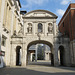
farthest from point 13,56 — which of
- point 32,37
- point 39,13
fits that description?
point 39,13

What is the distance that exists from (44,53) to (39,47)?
812cm

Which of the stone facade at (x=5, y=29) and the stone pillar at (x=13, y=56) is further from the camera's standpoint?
the stone pillar at (x=13, y=56)

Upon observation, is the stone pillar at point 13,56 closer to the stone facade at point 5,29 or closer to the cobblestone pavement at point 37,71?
the stone facade at point 5,29

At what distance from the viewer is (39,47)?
68.1 metres

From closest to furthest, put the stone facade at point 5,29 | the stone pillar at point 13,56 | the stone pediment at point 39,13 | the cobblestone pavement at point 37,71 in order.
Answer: the cobblestone pavement at point 37,71
the stone facade at point 5,29
the stone pillar at point 13,56
the stone pediment at point 39,13

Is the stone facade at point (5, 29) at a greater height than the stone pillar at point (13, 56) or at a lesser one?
greater

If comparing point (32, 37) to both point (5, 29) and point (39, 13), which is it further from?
point (5, 29)

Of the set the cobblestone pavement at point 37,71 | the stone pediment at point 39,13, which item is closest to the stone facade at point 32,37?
the stone pediment at point 39,13

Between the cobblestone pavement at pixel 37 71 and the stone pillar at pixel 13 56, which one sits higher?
the stone pillar at pixel 13 56

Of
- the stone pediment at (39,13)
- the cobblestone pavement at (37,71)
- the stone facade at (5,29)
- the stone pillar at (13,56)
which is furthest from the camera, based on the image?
the stone pediment at (39,13)

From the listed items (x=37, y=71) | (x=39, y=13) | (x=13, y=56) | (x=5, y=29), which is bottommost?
(x=37, y=71)

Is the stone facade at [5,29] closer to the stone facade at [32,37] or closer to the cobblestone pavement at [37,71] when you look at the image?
the stone facade at [32,37]

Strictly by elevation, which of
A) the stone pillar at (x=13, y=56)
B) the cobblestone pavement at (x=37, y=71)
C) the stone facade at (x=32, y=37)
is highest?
the stone facade at (x=32, y=37)

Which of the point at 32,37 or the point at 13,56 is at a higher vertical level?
the point at 32,37
